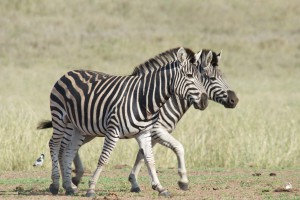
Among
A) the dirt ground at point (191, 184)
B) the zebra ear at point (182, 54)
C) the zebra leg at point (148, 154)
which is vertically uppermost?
the zebra ear at point (182, 54)

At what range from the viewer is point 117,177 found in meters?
Result: 13.4

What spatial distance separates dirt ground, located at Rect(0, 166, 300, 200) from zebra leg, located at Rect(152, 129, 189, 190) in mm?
142

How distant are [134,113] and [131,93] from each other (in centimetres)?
30

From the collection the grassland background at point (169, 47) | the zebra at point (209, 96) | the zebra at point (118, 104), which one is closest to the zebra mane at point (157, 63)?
the zebra at point (118, 104)

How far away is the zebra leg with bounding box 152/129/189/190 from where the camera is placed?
11367 millimetres

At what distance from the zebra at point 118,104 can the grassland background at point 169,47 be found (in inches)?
127

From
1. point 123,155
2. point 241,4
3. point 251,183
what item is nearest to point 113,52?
point 241,4

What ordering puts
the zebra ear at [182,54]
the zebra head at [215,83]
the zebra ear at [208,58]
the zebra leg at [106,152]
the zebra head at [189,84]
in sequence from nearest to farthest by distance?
1. the zebra leg at [106,152]
2. the zebra head at [189,84]
3. the zebra ear at [182,54]
4. the zebra ear at [208,58]
5. the zebra head at [215,83]

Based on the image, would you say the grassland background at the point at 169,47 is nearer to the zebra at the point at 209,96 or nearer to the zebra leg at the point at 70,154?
the zebra leg at the point at 70,154

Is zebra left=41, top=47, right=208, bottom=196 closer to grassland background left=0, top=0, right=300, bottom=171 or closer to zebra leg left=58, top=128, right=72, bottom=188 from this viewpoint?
zebra leg left=58, top=128, right=72, bottom=188

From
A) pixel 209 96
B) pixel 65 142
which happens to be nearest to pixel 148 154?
pixel 65 142

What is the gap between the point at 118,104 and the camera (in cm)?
1085

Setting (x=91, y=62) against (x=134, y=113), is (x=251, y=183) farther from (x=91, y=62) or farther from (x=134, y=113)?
(x=91, y=62)

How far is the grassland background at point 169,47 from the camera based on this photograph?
1538 centimetres
